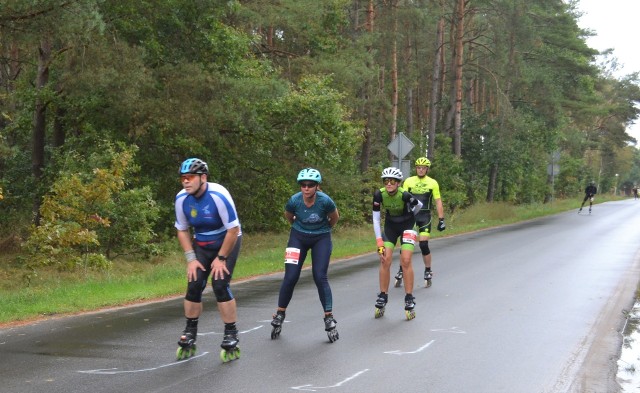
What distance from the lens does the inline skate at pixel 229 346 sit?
756 centimetres

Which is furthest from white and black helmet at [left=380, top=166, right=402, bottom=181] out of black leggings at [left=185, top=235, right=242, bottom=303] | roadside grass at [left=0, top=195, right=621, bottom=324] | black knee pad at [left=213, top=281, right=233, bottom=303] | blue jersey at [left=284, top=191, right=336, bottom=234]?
roadside grass at [left=0, top=195, right=621, bottom=324]

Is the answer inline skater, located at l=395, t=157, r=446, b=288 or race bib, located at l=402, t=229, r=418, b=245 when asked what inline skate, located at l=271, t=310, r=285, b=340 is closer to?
race bib, located at l=402, t=229, r=418, b=245

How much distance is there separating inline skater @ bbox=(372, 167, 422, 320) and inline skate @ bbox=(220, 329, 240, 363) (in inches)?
115

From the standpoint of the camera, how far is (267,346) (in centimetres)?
845

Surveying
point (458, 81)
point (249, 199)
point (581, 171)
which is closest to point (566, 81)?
point (458, 81)

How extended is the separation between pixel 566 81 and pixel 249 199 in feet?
94.1

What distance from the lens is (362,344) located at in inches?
338

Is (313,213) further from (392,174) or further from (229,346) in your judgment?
(229,346)

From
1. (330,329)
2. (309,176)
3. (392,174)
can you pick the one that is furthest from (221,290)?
(392,174)

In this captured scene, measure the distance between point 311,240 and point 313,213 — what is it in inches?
12.1

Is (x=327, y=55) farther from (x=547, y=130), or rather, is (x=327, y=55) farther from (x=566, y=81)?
(x=566, y=81)

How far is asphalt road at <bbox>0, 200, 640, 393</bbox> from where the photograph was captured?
693 cm

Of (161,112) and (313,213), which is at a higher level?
(161,112)

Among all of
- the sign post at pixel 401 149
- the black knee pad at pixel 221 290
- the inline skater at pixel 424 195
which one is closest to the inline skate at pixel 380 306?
the black knee pad at pixel 221 290
